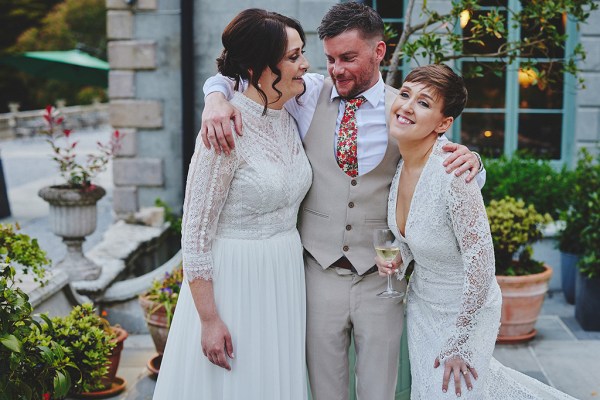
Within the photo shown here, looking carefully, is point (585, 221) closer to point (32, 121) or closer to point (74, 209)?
point (74, 209)

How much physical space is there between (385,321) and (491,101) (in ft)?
15.6

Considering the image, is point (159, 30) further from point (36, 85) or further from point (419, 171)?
point (36, 85)

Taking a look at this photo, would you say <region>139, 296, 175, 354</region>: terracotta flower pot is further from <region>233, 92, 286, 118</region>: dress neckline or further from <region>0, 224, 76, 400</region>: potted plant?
<region>233, 92, 286, 118</region>: dress neckline

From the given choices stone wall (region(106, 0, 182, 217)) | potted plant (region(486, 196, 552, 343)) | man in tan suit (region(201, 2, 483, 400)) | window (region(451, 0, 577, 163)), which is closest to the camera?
man in tan suit (region(201, 2, 483, 400))

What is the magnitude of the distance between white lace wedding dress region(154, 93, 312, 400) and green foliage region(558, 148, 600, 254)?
11.8ft

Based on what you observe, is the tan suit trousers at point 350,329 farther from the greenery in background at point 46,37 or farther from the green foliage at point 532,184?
the greenery in background at point 46,37

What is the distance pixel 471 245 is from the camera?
2.78 metres

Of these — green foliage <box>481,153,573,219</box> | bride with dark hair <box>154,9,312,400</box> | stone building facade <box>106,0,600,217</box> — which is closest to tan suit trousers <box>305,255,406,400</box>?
bride with dark hair <box>154,9,312,400</box>

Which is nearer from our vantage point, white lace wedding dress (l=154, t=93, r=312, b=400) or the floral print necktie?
white lace wedding dress (l=154, t=93, r=312, b=400)

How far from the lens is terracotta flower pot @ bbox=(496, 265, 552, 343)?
218 inches

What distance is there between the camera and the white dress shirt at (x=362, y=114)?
314 cm

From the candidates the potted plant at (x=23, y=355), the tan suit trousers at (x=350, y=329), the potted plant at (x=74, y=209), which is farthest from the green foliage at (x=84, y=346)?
the potted plant at (x=74, y=209)

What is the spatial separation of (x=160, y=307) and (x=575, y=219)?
3.21 meters

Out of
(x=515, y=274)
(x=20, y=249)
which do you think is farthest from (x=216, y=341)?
(x=515, y=274)
